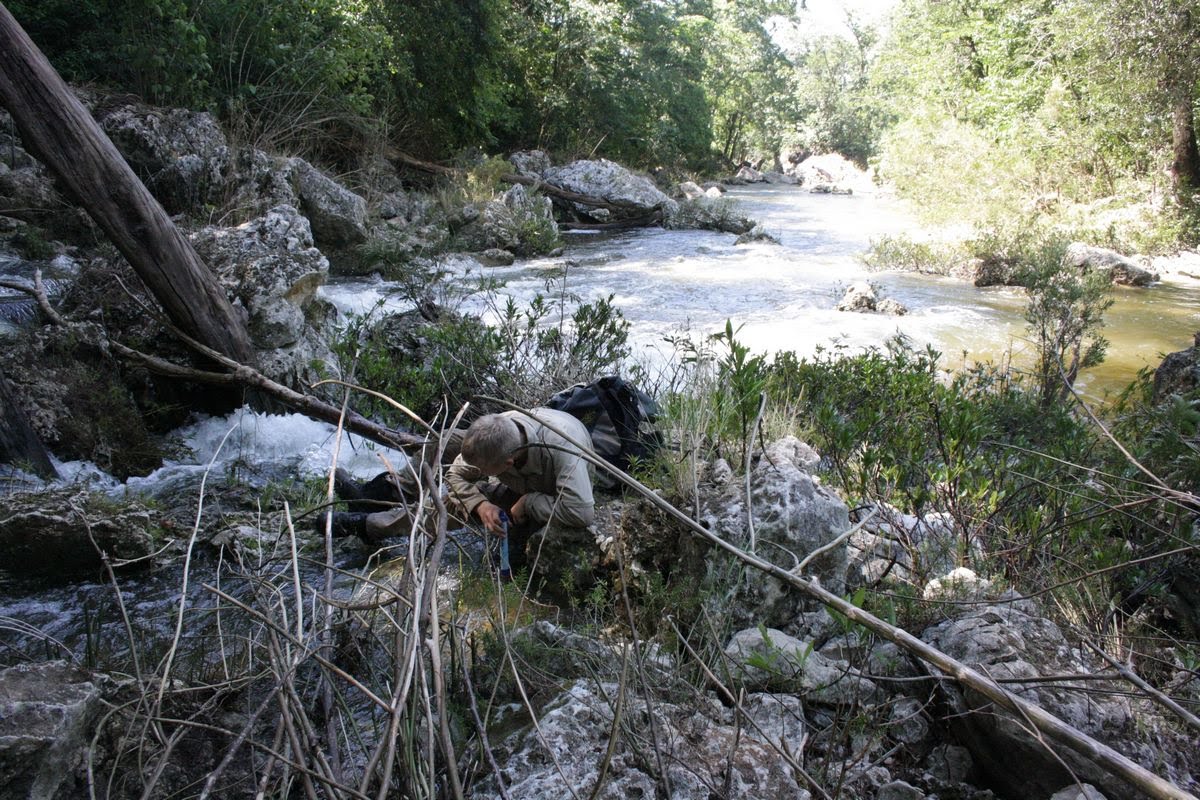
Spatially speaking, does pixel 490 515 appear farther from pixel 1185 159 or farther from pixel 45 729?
pixel 1185 159

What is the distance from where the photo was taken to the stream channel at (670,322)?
349cm

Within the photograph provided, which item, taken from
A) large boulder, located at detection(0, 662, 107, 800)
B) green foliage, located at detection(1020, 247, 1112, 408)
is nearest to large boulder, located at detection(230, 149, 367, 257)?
large boulder, located at detection(0, 662, 107, 800)

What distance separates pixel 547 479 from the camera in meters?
3.91

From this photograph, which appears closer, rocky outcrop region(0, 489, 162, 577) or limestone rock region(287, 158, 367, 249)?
rocky outcrop region(0, 489, 162, 577)

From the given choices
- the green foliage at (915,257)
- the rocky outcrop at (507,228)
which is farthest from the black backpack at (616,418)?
the green foliage at (915,257)

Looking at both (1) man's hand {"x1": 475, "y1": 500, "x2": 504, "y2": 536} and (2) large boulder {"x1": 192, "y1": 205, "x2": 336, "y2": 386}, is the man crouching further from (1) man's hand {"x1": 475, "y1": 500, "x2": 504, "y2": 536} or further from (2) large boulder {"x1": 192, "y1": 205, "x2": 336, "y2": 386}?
(2) large boulder {"x1": 192, "y1": 205, "x2": 336, "y2": 386}

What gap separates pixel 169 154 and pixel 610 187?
12.4m

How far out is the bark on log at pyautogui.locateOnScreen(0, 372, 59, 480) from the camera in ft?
14.1

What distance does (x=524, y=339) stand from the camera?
6078 mm

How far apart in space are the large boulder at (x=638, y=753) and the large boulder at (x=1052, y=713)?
57cm

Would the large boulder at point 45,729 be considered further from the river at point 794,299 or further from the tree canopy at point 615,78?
the tree canopy at point 615,78

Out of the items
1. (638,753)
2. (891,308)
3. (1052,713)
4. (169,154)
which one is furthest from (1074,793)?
(169,154)

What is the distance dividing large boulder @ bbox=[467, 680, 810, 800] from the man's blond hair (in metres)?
1.48

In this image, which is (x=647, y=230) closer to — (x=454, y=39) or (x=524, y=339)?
(x=454, y=39)
